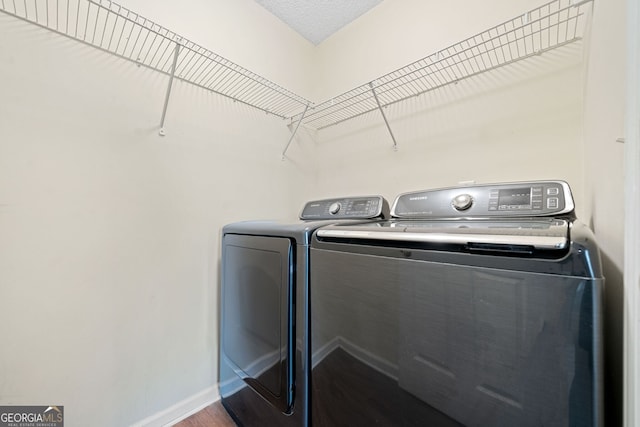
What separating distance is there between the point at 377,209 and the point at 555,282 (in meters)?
0.85

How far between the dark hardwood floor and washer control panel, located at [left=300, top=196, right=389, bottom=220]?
1173mm

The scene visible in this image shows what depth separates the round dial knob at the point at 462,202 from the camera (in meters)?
0.93

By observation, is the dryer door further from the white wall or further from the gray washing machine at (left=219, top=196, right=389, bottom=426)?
the white wall

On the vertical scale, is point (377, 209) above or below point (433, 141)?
below

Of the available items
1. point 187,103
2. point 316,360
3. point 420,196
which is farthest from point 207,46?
point 316,360

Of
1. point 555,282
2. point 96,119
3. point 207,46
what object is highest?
point 207,46

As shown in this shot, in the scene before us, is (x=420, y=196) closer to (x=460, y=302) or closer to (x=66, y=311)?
(x=460, y=302)

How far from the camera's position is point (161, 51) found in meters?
1.27

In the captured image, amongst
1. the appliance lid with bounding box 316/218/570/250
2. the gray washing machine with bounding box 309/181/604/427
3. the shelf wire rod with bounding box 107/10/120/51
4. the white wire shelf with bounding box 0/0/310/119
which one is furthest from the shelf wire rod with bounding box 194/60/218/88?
the appliance lid with bounding box 316/218/570/250

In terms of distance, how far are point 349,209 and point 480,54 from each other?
93cm

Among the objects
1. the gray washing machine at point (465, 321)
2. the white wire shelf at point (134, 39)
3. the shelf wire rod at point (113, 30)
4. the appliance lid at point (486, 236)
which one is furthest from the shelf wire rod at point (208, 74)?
the appliance lid at point (486, 236)

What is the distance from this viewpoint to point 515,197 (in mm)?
855

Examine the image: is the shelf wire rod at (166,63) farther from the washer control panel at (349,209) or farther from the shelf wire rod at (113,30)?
the washer control panel at (349,209)

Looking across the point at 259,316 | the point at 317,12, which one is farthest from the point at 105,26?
the point at 259,316
